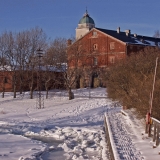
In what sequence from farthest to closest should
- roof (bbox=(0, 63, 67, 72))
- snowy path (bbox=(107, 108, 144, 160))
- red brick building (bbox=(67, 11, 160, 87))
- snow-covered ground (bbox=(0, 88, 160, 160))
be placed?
red brick building (bbox=(67, 11, 160, 87)) → roof (bbox=(0, 63, 67, 72)) → snow-covered ground (bbox=(0, 88, 160, 160)) → snowy path (bbox=(107, 108, 144, 160))

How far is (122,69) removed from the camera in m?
23.3

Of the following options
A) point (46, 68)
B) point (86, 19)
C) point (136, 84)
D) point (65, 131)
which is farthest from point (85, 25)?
point (136, 84)

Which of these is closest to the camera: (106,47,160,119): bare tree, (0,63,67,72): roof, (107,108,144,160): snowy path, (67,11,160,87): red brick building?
(107,108,144,160): snowy path

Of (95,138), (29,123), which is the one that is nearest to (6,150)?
(95,138)

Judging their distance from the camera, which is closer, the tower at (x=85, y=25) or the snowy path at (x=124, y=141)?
the snowy path at (x=124, y=141)

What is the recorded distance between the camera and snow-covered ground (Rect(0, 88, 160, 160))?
13914 millimetres

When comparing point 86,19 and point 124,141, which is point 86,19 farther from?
point 124,141

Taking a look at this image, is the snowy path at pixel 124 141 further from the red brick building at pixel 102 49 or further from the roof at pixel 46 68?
the red brick building at pixel 102 49

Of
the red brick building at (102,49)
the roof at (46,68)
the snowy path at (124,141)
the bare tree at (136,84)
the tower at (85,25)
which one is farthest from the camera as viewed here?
the tower at (85,25)

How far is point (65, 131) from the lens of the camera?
21703 millimetres

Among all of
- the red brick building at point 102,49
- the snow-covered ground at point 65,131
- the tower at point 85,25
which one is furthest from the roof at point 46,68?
the tower at point 85,25

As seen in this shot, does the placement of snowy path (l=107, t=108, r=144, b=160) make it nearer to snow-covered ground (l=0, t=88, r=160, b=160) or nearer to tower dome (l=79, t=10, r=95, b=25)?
snow-covered ground (l=0, t=88, r=160, b=160)

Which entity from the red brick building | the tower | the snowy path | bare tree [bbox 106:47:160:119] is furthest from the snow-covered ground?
the tower

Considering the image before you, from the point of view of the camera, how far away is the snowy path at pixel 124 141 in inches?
434
